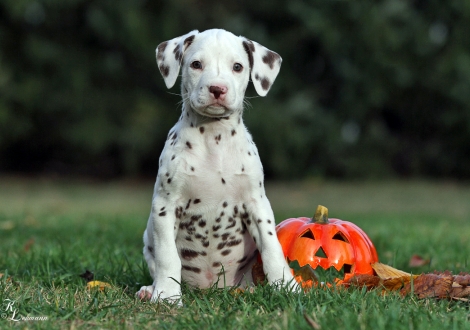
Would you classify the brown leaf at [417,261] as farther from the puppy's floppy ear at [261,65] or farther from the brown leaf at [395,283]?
the puppy's floppy ear at [261,65]

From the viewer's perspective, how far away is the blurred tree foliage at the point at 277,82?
1623 centimetres

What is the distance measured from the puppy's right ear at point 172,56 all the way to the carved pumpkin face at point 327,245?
1238 millimetres

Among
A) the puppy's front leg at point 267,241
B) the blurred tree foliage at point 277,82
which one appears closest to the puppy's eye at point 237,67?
the puppy's front leg at point 267,241

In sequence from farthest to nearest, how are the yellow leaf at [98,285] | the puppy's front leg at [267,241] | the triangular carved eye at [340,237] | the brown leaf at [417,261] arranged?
the brown leaf at [417,261], the triangular carved eye at [340,237], the yellow leaf at [98,285], the puppy's front leg at [267,241]

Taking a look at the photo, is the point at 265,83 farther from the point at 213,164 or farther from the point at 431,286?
the point at 431,286

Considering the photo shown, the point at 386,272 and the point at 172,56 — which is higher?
the point at 172,56

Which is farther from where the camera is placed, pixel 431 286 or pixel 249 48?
pixel 249 48

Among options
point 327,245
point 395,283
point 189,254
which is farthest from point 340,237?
point 189,254

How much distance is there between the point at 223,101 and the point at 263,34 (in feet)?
44.6

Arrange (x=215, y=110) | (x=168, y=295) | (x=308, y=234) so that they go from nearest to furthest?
(x=168, y=295) < (x=215, y=110) < (x=308, y=234)

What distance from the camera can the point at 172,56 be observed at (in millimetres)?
3863

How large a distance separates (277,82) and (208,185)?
13615 millimetres

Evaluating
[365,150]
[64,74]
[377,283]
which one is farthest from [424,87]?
[377,283]

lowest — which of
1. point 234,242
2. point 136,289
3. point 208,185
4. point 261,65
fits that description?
point 136,289
